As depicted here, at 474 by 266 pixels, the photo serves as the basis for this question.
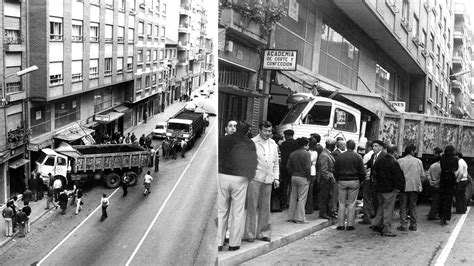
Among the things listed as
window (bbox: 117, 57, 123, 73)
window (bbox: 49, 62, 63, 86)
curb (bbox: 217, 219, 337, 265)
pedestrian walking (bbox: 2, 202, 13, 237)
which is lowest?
curb (bbox: 217, 219, 337, 265)

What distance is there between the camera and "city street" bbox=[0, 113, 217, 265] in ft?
5.27

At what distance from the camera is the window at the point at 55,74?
160 centimetres

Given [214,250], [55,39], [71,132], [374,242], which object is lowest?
[214,250]

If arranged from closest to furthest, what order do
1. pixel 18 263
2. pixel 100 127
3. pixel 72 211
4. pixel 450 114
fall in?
pixel 18 263 < pixel 72 211 < pixel 100 127 < pixel 450 114

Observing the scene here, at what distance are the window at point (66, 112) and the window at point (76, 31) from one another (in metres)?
0.19

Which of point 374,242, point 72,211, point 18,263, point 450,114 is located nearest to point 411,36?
point 450,114

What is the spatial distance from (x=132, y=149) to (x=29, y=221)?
15.7 inches

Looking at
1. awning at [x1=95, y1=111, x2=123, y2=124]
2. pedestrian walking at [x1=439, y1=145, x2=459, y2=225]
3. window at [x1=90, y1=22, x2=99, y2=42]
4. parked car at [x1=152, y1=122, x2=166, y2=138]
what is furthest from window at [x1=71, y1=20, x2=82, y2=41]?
pedestrian walking at [x1=439, y1=145, x2=459, y2=225]

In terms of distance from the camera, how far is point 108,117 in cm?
183

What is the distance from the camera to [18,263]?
5.11ft

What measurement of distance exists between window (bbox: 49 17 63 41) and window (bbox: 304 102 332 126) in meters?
0.83

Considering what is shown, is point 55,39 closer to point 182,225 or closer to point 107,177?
point 107,177

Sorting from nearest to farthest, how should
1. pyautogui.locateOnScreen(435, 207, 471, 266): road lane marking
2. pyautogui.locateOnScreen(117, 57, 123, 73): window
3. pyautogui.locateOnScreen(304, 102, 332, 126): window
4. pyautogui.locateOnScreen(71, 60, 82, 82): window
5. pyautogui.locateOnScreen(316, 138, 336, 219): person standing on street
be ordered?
pyautogui.locateOnScreen(435, 207, 471, 266): road lane marking → pyautogui.locateOnScreen(71, 60, 82, 82): window → pyautogui.locateOnScreen(117, 57, 123, 73): window → pyautogui.locateOnScreen(304, 102, 332, 126): window → pyautogui.locateOnScreen(316, 138, 336, 219): person standing on street

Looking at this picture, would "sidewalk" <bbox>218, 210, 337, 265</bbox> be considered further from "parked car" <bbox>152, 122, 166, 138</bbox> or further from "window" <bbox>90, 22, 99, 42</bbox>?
"window" <bbox>90, 22, 99, 42</bbox>
